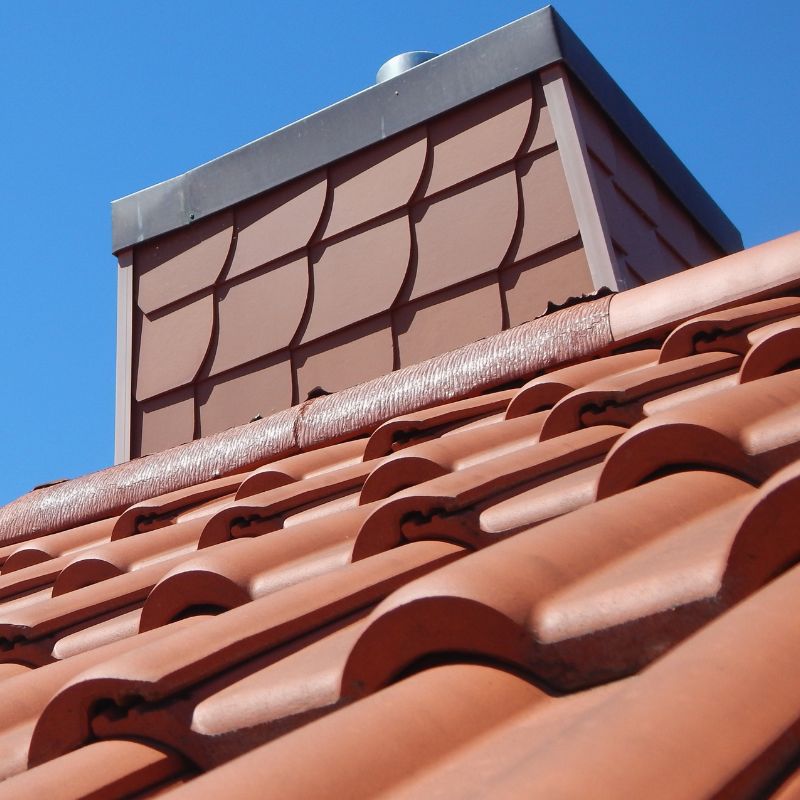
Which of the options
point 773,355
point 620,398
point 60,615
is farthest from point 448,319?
point 60,615

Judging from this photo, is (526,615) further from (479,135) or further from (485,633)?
(479,135)

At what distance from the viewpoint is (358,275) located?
4.66 m

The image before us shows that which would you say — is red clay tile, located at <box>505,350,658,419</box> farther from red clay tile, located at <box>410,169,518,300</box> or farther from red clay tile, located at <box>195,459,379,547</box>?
red clay tile, located at <box>410,169,518,300</box>

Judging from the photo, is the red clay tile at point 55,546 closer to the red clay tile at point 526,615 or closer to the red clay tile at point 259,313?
the red clay tile at point 526,615

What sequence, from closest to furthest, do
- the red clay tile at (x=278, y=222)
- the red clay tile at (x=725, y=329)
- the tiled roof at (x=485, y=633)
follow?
the tiled roof at (x=485, y=633) → the red clay tile at (x=725, y=329) → the red clay tile at (x=278, y=222)

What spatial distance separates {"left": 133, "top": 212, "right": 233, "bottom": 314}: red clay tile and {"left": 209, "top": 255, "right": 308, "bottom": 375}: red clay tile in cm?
14

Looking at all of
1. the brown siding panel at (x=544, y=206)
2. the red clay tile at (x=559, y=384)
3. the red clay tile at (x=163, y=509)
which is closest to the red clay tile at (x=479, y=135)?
the brown siding panel at (x=544, y=206)

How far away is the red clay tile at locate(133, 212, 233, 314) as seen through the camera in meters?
5.03

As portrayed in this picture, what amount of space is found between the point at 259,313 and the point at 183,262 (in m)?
0.48

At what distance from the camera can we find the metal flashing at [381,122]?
456 centimetres

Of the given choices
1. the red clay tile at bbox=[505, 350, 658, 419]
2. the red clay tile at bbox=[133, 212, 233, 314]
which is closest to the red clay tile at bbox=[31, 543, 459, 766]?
the red clay tile at bbox=[505, 350, 658, 419]

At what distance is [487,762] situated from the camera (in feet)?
2.52

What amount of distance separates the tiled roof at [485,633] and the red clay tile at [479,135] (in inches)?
102

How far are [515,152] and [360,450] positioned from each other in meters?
2.22
